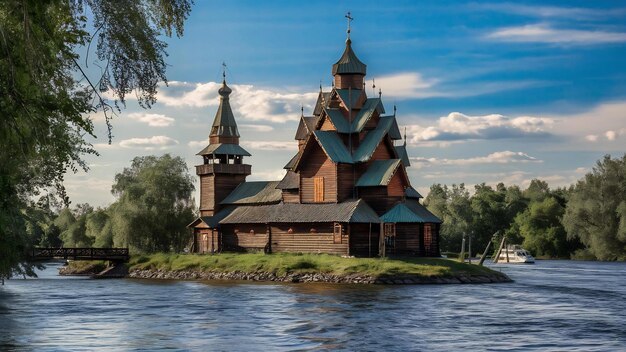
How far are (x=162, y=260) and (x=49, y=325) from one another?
39.2 meters

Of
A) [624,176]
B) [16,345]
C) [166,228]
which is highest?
[624,176]

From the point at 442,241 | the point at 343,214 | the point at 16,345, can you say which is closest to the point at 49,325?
the point at 16,345

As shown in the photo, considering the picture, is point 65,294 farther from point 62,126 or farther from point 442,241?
point 442,241

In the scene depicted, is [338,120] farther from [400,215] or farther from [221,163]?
[221,163]

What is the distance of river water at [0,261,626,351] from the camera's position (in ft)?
85.7

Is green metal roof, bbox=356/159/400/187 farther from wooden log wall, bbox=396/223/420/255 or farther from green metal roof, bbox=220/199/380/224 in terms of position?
wooden log wall, bbox=396/223/420/255

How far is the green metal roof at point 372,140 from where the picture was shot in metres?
63.9

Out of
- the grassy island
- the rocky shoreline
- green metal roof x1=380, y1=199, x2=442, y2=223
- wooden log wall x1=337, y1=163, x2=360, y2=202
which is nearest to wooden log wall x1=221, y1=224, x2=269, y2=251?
the grassy island

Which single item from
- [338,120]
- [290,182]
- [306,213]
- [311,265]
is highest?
[338,120]

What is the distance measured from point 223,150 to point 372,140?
18375 mm

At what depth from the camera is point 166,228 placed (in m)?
79.2

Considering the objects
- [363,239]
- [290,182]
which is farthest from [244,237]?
[363,239]

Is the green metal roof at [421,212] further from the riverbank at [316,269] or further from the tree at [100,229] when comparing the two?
the tree at [100,229]

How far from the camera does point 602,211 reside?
92312mm
